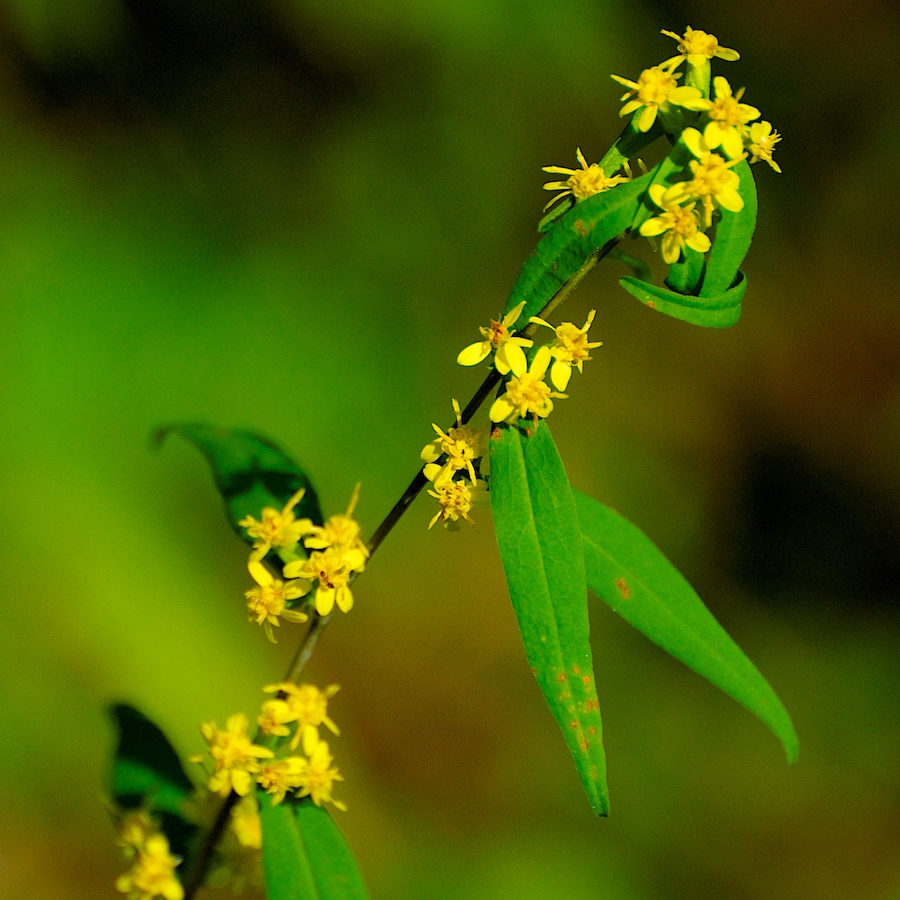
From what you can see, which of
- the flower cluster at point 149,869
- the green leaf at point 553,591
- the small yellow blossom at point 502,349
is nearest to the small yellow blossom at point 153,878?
the flower cluster at point 149,869

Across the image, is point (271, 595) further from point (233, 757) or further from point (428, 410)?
point (428, 410)

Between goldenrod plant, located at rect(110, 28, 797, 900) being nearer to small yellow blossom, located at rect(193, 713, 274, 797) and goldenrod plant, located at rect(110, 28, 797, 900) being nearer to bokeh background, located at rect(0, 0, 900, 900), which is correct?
small yellow blossom, located at rect(193, 713, 274, 797)

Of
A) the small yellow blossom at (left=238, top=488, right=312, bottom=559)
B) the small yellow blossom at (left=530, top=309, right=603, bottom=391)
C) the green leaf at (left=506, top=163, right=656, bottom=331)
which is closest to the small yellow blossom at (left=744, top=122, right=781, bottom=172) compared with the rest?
the green leaf at (left=506, top=163, right=656, bottom=331)

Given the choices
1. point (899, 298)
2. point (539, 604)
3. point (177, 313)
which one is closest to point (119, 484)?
point (177, 313)

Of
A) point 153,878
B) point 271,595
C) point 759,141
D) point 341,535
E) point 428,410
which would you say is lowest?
point 153,878

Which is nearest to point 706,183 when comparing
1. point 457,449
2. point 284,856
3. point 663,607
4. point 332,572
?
point 457,449

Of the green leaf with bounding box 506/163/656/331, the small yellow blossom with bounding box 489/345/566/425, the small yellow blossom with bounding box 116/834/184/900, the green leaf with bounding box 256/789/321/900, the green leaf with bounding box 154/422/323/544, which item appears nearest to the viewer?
the green leaf with bounding box 506/163/656/331
